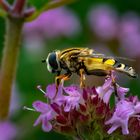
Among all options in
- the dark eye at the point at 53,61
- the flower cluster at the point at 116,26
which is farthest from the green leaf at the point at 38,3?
the flower cluster at the point at 116,26

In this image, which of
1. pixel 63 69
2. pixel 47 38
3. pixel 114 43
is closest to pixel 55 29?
pixel 47 38

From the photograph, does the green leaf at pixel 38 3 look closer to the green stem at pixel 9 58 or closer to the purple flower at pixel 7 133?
the green stem at pixel 9 58

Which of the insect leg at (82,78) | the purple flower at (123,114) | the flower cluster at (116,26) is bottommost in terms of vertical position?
the purple flower at (123,114)

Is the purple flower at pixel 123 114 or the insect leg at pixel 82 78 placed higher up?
the insect leg at pixel 82 78

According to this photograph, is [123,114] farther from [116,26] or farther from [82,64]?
[116,26]

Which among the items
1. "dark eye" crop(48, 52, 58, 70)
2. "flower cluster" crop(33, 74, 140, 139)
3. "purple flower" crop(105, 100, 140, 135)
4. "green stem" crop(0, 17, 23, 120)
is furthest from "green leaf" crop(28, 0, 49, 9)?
"purple flower" crop(105, 100, 140, 135)

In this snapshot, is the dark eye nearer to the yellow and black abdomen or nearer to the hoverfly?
the hoverfly

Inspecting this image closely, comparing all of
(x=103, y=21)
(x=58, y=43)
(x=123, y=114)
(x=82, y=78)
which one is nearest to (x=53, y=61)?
(x=82, y=78)
